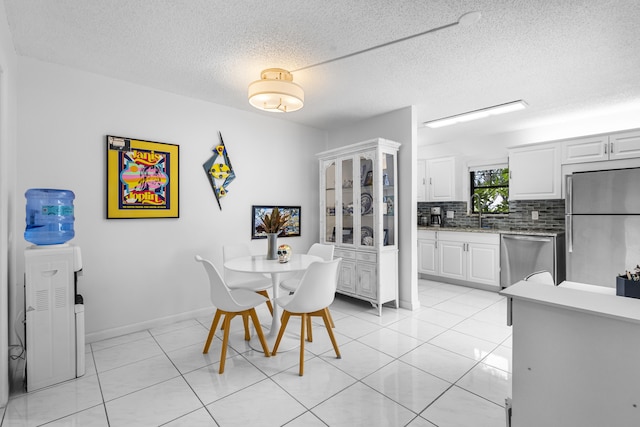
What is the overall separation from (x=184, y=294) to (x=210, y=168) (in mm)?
1503

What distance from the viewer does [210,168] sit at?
3586 mm

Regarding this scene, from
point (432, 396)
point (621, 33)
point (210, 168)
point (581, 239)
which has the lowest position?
point (432, 396)

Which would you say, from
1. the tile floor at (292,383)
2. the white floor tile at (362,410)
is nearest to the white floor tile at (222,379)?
the tile floor at (292,383)

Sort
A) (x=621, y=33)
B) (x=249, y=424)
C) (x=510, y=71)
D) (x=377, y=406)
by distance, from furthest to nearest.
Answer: (x=510, y=71) < (x=621, y=33) < (x=377, y=406) < (x=249, y=424)

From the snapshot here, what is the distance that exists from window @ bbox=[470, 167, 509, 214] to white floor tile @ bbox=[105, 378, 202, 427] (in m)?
5.24

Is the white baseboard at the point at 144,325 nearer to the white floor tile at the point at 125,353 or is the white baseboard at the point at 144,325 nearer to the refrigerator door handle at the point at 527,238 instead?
the white floor tile at the point at 125,353

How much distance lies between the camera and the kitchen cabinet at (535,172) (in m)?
4.18

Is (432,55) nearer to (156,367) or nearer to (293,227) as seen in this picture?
(293,227)

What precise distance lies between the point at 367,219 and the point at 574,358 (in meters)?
2.71

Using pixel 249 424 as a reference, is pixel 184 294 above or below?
above

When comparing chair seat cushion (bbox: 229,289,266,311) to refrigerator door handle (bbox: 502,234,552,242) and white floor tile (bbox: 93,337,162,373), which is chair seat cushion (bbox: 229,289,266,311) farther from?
refrigerator door handle (bbox: 502,234,552,242)

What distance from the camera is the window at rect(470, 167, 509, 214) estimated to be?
5.11m

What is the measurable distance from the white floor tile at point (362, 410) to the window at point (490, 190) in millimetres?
4365

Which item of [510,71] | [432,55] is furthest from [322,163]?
[510,71]
